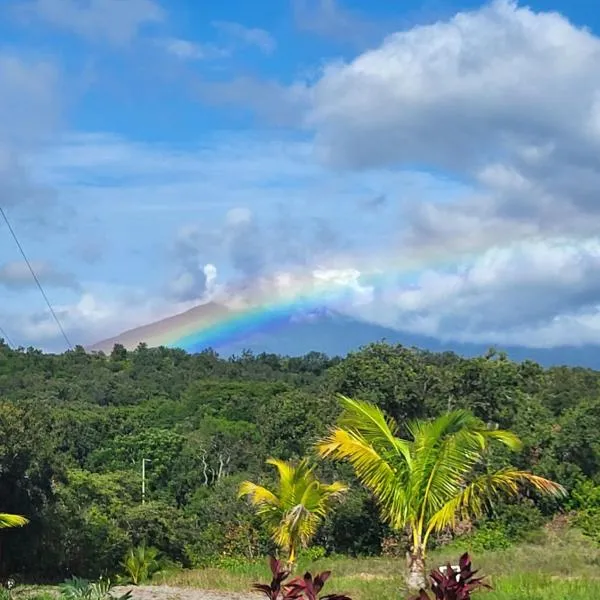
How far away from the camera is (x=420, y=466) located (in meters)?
9.98

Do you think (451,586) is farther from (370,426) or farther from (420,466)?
(370,426)

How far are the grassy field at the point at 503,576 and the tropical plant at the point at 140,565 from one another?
341 centimetres

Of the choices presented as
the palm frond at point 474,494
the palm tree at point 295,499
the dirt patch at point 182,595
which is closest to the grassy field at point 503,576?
the palm frond at point 474,494

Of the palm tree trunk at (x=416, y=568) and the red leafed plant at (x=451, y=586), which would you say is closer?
the red leafed plant at (x=451, y=586)

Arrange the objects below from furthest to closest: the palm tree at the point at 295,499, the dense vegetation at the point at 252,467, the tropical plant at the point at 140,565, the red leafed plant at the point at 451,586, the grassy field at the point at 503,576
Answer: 1. the dense vegetation at the point at 252,467
2. the tropical plant at the point at 140,565
3. the palm tree at the point at 295,499
4. the grassy field at the point at 503,576
5. the red leafed plant at the point at 451,586

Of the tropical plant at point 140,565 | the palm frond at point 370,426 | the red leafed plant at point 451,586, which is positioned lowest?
the tropical plant at point 140,565

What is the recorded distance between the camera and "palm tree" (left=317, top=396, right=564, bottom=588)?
991cm

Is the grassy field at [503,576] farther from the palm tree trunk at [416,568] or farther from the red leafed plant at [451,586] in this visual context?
the red leafed plant at [451,586]

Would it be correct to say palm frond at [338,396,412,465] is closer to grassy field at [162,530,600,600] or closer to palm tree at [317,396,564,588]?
palm tree at [317,396,564,588]

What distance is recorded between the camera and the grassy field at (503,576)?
9.68 metres

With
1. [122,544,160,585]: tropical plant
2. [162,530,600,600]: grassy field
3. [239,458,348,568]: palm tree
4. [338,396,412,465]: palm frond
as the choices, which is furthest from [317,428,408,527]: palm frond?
[122,544,160,585]: tropical plant

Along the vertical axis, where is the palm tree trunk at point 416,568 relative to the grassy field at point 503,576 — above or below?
above

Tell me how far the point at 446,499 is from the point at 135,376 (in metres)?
76.3

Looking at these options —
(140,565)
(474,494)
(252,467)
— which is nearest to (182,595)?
(474,494)
